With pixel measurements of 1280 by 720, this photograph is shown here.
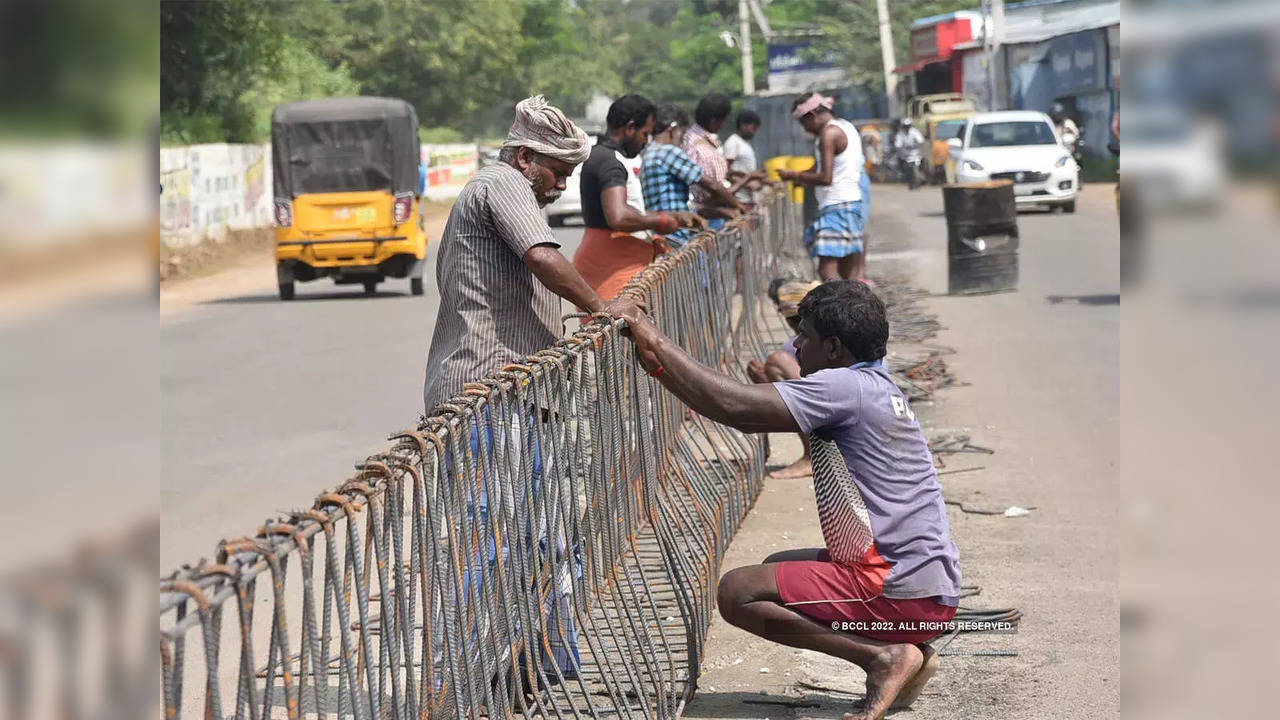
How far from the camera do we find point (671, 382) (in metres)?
4.52

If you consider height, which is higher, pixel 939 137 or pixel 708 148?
pixel 939 137

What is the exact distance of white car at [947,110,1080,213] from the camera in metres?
27.6

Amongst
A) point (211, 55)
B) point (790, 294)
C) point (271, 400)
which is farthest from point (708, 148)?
point (211, 55)

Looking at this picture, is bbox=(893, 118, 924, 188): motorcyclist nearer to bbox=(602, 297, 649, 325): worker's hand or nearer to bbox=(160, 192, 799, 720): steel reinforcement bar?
bbox=(160, 192, 799, 720): steel reinforcement bar

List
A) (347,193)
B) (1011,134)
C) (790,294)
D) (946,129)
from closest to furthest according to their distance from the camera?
1. (790,294)
2. (347,193)
3. (1011,134)
4. (946,129)

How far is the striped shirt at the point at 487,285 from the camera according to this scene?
4.92 meters

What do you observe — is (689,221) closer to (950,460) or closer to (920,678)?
(950,460)

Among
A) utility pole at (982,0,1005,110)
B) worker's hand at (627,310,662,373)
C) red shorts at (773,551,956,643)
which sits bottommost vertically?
red shorts at (773,551,956,643)

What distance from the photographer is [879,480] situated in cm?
452

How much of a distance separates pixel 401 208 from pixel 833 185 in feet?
32.2

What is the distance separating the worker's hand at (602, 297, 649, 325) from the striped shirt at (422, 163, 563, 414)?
26cm

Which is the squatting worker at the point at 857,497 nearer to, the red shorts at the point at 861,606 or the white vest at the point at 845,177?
the red shorts at the point at 861,606

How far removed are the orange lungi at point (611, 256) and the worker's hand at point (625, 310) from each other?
2916 millimetres

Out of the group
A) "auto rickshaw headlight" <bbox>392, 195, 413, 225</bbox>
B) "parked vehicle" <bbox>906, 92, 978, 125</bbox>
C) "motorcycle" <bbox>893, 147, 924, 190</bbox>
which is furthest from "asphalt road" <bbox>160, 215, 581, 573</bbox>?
"parked vehicle" <bbox>906, 92, 978, 125</bbox>
